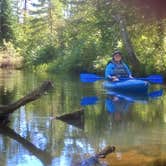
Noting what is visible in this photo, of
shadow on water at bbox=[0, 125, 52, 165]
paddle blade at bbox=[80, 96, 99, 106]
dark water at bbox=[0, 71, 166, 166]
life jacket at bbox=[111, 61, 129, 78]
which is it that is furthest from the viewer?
life jacket at bbox=[111, 61, 129, 78]

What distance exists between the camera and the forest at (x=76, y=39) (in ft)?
41.3

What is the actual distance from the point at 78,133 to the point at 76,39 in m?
27.1

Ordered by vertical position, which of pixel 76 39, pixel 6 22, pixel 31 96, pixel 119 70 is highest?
pixel 6 22

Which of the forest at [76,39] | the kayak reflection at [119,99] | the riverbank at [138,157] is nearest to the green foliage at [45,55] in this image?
the forest at [76,39]

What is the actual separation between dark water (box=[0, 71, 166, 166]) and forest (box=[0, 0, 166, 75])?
185cm

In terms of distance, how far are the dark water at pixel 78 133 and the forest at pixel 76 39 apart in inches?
72.7

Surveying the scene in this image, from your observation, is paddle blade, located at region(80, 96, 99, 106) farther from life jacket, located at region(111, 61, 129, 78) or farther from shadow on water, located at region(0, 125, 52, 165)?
shadow on water, located at region(0, 125, 52, 165)

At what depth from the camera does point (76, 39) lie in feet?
115

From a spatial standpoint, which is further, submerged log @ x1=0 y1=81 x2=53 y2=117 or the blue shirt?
the blue shirt

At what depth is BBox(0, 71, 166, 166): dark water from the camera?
6.67 meters

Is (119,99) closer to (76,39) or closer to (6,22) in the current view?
(76,39)

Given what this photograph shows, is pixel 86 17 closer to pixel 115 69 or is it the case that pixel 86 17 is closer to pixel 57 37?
pixel 57 37

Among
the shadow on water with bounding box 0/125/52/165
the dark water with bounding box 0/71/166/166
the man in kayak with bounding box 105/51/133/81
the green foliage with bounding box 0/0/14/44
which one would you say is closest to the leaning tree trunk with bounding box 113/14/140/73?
the man in kayak with bounding box 105/51/133/81

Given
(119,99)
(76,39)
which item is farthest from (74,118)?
(76,39)
